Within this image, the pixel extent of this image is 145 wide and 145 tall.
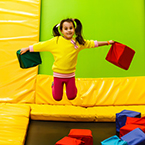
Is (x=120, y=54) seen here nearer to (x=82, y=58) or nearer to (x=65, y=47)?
(x=65, y=47)

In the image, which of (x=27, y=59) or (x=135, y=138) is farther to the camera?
(x=27, y=59)

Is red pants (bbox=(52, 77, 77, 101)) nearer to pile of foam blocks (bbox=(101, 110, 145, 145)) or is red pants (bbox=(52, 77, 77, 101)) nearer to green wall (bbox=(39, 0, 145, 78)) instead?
pile of foam blocks (bbox=(101, 110, 145, 145))

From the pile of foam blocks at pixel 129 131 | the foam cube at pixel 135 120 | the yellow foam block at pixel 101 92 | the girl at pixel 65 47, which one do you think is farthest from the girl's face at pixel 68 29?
the yellow foam block at pixel 101 92

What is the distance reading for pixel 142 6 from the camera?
3.95 metres

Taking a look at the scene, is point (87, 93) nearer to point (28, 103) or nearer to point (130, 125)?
point (28, 103)

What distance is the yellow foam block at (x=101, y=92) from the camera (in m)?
3.55

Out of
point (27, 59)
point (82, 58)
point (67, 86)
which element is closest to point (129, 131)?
point (67, 86)

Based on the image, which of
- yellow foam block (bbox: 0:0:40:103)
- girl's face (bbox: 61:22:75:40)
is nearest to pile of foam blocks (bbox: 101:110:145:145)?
girl's face (bbox: 61:22:75:40)

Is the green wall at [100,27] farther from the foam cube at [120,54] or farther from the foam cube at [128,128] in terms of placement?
the foam cube at [128,128]

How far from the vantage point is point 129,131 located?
7.30 feet

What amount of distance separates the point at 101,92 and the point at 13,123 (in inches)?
64.7

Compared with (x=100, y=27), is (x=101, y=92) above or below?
below

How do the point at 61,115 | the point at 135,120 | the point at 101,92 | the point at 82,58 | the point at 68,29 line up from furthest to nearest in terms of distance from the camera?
the point at 82,58 < the point at 101,92 < the point at 61,115 < the point at 135,120 < the point at 68,29

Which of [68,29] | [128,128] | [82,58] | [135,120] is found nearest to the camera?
[68,29]
